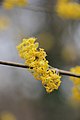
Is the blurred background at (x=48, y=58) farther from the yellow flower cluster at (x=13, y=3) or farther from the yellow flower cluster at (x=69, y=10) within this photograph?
the yellow flower cluster at (x=13, y=3)

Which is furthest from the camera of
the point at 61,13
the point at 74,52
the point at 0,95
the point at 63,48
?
the point at 0,95

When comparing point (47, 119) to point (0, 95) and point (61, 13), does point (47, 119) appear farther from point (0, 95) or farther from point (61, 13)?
point (61, 13)

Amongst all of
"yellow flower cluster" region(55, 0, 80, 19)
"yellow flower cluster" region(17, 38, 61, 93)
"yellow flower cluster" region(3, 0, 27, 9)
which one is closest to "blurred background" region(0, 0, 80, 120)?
"yellow flower cluster" region(55, 0, 80, 19)

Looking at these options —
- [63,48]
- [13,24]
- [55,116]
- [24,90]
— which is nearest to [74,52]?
[63,48]

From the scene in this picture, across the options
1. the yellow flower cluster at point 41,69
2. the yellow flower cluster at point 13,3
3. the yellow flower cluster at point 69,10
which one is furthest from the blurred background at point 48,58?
the yellow flower cluster at point 41,69

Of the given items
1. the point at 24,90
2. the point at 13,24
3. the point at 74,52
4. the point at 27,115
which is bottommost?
the point at 27,115

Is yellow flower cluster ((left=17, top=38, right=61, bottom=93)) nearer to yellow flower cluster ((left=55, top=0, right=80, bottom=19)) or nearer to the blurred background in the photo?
yellow flower cluster ((left=55, top=0, right=80, bottom=19))

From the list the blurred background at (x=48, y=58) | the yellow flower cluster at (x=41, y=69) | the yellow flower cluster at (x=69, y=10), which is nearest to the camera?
the yellow flower cluster at (x=41, y=69)

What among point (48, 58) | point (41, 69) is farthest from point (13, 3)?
point (48, 58)
